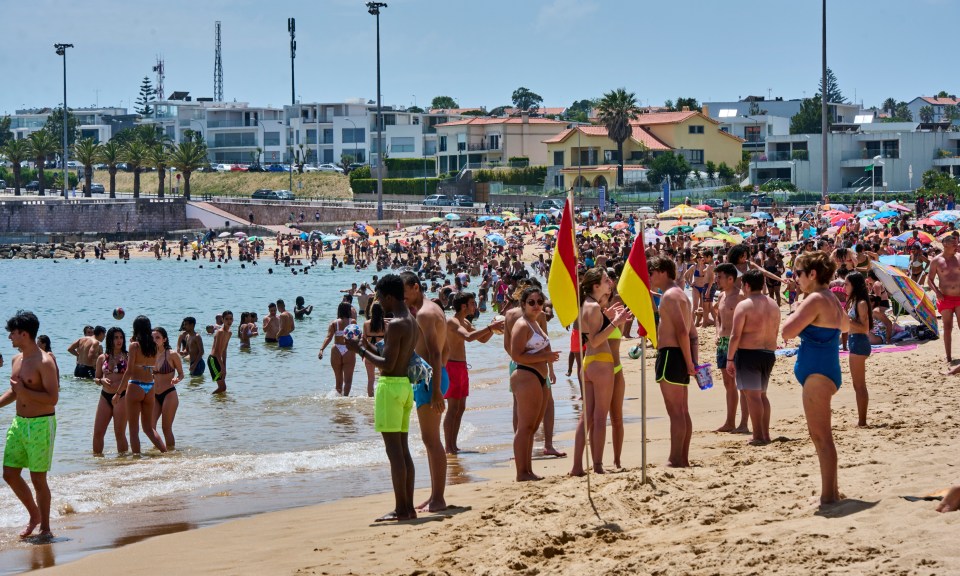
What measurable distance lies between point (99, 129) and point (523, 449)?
137819 millimetres

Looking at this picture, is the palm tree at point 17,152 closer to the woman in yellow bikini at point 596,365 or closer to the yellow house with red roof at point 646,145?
the yellow house with red roof at point 646,145

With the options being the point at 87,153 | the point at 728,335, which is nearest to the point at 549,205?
the point at 87,153

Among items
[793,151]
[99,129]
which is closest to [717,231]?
[793,151]

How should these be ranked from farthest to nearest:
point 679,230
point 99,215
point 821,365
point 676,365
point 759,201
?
point 99,215 < point 759,201 < point 679,230 < point 676,365 < point 821,365

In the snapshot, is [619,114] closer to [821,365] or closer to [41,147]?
[41,147]

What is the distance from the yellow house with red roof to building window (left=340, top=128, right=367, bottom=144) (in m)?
32.1

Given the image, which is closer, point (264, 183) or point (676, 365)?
point (676, 365)

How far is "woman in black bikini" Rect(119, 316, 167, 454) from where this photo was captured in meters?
10.2

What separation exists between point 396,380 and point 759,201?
52752mm

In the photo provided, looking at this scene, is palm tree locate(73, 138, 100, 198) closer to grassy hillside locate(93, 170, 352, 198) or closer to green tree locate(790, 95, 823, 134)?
grassy hillside locate(93, 170, 352, 198)

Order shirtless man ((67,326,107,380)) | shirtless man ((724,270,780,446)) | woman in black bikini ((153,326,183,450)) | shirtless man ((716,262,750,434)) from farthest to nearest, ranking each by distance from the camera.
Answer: shirtless man ((67,326,107,380))
woman in black bikini ((153,326,183,450))
shirtless man ((716,262,750,434))
shirtless man ((724,270,780,446))

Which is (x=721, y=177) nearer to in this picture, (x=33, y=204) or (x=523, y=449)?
(x=33, y=204)

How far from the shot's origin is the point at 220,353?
50.1ft

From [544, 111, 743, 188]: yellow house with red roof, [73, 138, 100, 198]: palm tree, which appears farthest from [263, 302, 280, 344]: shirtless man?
[73, 138, 100, 198]: palm tree
